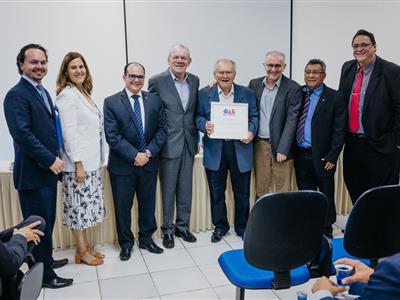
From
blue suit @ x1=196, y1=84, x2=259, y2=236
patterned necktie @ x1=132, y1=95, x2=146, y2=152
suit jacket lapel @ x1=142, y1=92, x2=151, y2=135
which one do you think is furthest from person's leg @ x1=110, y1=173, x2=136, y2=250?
blue suit @ x1=196, y1=84, x2=259, y2=236

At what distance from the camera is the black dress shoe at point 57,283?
2.85m

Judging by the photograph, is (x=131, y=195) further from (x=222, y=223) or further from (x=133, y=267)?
(x=222, y=223)

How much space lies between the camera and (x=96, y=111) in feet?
9.98

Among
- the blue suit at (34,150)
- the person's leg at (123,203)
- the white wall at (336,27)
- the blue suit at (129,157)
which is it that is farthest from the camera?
the white wall at (336,27)

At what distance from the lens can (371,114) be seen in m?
3.23

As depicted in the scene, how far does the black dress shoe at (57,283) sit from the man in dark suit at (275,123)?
1.82 m

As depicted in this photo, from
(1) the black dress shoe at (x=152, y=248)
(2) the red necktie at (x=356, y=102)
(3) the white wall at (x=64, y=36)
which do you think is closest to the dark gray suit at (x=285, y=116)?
(2) the red necktie at (x=356, y=102)

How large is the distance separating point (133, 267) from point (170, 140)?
108 cm

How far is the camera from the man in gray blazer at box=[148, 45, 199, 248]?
337cm

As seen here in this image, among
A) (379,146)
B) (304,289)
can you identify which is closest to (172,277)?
(304,289)

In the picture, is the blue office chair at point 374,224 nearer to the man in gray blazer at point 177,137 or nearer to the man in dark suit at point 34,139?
the man in gray blazer at point 177,137

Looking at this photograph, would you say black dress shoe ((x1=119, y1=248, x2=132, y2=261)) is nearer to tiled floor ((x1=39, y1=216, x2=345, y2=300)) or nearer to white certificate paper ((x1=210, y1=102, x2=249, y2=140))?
tiled floor ((x1=39, y1=216, x2=345, y2=300))

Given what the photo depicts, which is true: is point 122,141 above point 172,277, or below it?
above

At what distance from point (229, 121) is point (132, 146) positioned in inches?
33.0
